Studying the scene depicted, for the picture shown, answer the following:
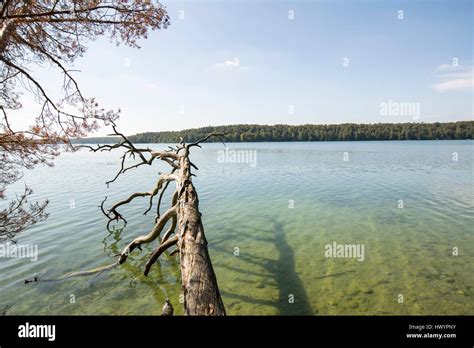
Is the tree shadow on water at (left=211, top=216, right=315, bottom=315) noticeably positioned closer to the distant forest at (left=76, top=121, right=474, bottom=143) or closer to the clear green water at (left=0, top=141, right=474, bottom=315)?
the clear green water at (left=0, top=141, right=474, bottom=315)

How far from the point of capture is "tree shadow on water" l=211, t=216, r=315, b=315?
20.4 feet

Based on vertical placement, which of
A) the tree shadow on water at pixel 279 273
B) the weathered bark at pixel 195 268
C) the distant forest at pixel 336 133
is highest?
the distant forest at pixel 336 133

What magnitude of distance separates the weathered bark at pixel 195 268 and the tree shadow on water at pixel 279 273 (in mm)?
2681

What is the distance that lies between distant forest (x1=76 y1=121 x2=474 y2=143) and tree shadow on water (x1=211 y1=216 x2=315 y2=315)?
283ft

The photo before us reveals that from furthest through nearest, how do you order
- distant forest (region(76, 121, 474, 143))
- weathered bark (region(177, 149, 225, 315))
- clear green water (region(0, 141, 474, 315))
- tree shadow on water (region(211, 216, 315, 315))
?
distant forest (region(76, 121, 474, 143))
clear green water (region(0, 141, 474, 315))
tree shadow on water (region(211, 216, 315, 315))
weathered bark (region(177, 149, 225, 315))

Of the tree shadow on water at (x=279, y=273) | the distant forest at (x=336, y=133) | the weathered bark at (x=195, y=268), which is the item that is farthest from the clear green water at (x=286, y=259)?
the distant forest at (x=336, y=133)

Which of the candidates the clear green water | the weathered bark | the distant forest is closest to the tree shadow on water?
the clear green water

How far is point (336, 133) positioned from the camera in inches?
4259

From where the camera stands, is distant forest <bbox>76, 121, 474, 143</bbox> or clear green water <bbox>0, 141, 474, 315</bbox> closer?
clear green water <bbox>0, 141, 474, 315</bbox>

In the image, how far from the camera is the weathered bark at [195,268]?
3.22 m

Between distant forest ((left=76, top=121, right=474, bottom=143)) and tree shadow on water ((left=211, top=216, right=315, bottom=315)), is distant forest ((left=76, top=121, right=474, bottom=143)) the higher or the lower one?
the higher one

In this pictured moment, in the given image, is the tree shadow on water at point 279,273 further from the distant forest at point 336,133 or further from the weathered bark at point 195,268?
the distant forest at point 336,133
